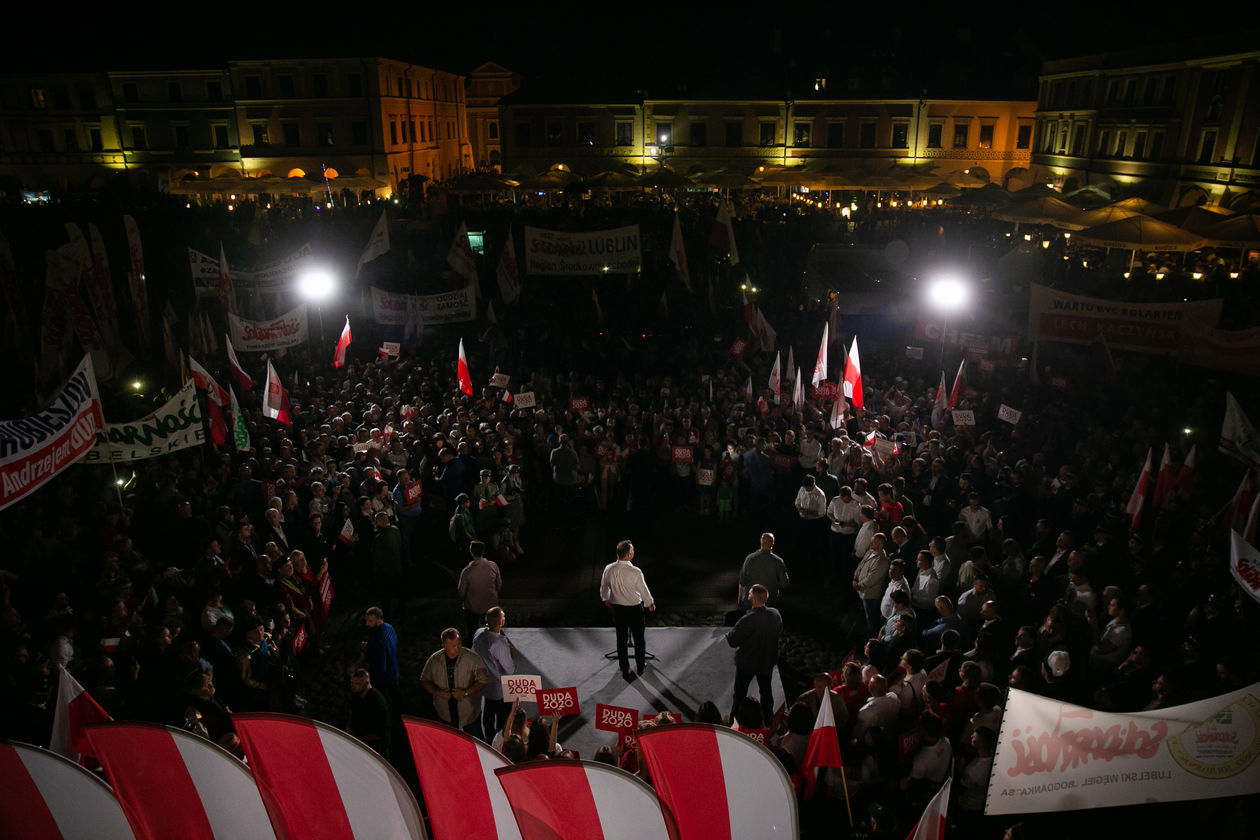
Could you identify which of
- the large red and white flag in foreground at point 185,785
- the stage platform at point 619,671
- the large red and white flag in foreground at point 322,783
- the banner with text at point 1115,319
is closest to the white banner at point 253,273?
the stage platform at point 619,671

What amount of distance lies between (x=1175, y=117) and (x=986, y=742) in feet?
125

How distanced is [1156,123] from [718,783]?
41.4 metres

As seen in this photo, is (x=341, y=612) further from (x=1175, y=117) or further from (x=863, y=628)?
(x=1175, y=117)

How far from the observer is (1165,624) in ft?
24.7

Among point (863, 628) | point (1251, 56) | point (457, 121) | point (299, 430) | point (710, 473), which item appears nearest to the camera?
point (863, 628)

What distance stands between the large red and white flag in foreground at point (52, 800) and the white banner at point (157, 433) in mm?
6302

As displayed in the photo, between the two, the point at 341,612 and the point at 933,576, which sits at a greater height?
the point at 933,576

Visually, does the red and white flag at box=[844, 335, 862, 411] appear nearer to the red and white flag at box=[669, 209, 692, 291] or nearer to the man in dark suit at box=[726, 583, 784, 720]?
the red and white flag at box=[669, 209, 692, 291]

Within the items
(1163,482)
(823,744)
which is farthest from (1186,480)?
(823,744)

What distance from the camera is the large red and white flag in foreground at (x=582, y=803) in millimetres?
3590

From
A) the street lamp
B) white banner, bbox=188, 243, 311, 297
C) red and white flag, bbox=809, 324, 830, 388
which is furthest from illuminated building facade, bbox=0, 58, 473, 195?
red and white flag, bbox=809, 324, 830, 388

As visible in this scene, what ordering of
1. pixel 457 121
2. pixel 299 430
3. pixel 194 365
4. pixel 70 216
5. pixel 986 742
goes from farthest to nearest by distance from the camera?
pixel 457 121 < pixel 70 216 < pixel 299 430 < pixel 194 365 < pixel 986 742

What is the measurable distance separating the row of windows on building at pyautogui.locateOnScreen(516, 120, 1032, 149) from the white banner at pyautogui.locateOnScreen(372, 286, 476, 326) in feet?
114

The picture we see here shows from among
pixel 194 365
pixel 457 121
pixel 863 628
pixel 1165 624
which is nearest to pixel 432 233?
pixel 194 365
